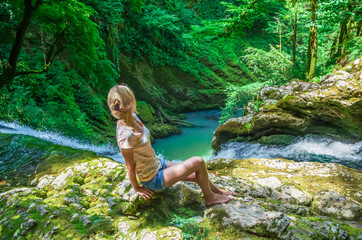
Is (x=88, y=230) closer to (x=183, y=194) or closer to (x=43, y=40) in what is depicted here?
(x=183, y=194)

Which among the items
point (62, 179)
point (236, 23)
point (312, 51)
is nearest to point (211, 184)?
point (62, 179)

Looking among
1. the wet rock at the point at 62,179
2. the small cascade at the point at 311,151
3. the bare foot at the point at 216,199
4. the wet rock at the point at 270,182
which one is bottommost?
the small cascade at the point at 311,151

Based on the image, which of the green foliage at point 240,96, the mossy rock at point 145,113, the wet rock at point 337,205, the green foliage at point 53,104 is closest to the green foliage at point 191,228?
the wet rock at point 337,205

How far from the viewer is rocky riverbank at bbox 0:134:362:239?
1.87 meters

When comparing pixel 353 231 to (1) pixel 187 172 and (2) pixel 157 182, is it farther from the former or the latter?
(2) pixel 157 182

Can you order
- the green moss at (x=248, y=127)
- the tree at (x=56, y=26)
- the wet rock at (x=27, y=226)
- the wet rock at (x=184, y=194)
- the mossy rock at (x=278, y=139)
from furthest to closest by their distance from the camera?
the green moss at (x=248, y=127) < the mossy rock at (x=278, y=139) < the tree at (x=56, y=26) < the wet rock at (x=184, y=194) < the wet rock at (x=27, y=226)

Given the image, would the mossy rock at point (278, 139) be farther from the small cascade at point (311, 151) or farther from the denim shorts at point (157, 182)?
the denim shorts at point (157, 182)

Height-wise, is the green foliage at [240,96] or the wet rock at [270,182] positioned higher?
the green foliage at [240,96]

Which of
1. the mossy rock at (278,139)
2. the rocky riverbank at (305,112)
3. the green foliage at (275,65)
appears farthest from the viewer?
the green foliage at (275,65)

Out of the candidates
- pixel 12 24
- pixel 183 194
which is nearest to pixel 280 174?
pixel 183 194

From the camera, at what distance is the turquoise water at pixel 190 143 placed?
344 inches

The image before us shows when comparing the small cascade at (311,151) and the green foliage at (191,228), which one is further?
the small cascade at (311,151)

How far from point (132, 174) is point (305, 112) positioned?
528 centimetres

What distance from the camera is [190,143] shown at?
9891 millimetres
